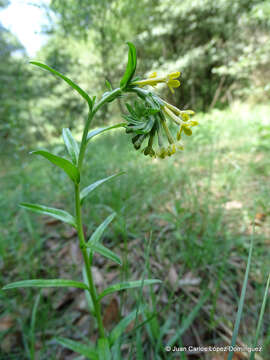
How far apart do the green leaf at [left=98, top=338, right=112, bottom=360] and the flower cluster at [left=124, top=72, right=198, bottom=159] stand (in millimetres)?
898

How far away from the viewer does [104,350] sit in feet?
2.97

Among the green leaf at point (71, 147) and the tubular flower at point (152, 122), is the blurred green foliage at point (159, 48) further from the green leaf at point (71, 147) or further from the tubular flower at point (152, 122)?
the tubular flower at point (152, 122)

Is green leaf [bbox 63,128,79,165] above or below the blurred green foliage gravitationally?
below

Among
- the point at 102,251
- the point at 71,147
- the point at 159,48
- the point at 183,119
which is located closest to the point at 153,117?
the point at 183,119

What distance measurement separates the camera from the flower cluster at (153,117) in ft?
2.77

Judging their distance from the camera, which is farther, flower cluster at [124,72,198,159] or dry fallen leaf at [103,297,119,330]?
dry fallen leaf at [103,297,119,330]

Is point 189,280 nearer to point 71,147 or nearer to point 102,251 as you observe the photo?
point 102,251

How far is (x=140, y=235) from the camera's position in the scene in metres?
1.76

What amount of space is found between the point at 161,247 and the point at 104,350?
85 cm

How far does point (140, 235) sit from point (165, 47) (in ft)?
40.0

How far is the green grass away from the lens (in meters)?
1.16

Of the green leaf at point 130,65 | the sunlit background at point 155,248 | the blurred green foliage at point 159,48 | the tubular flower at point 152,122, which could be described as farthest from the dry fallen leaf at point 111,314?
the blurred green foliage at point 159,48

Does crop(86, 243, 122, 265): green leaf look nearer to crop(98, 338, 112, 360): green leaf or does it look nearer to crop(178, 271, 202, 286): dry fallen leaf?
crop(98, 338, 112, 360): green leaf

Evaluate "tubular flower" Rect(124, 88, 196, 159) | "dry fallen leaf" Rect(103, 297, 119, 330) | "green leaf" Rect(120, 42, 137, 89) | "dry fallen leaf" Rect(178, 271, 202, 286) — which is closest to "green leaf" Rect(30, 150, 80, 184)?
"tubular flower" Rect(124, 88, 196, 159)
